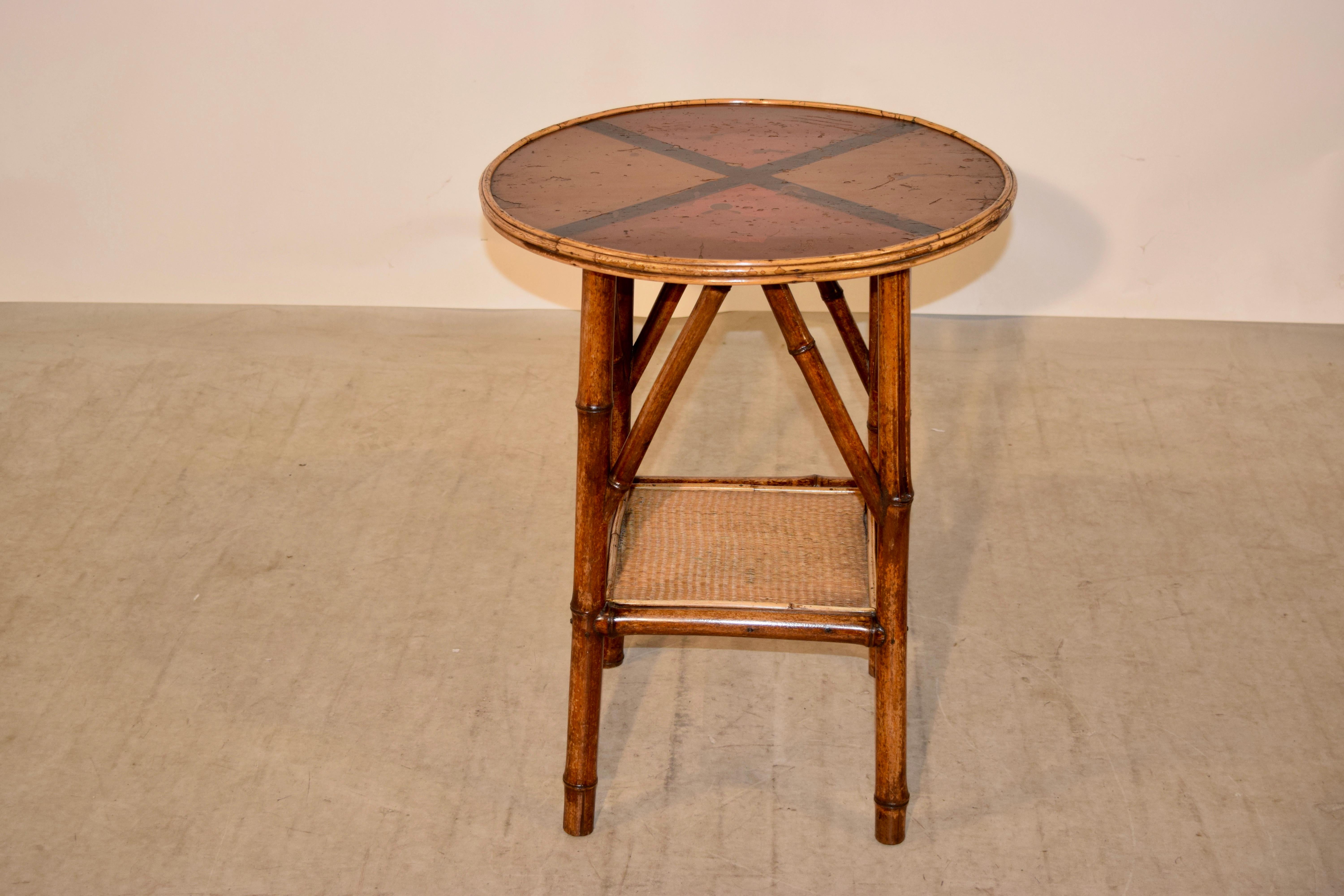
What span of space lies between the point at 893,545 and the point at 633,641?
76cm

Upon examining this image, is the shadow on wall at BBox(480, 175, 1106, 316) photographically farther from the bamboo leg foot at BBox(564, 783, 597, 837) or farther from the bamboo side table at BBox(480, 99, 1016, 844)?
the bamboo leg foot at BBox(564, 783, 597, 837)

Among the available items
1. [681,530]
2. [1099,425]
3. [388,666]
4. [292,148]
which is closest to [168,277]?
[292,148]

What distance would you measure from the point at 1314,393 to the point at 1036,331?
753mm

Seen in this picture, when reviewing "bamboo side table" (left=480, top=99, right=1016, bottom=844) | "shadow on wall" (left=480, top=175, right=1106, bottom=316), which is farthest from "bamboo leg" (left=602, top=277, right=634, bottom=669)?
"shadow on wall" (left=480, top=175, right=1106, bottom=316)

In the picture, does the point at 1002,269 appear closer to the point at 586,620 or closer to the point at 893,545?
the point at 893,545

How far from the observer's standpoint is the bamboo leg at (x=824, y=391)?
6.37ft

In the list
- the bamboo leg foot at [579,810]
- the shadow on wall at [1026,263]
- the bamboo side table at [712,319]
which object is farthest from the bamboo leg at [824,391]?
the shadow on wall at [1026,263]

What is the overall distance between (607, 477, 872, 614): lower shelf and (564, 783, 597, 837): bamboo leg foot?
0.32 metres

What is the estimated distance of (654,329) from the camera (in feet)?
7.18

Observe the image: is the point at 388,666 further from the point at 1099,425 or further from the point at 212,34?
the point at 212,34

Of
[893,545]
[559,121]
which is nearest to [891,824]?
[893,545]

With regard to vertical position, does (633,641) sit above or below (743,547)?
below

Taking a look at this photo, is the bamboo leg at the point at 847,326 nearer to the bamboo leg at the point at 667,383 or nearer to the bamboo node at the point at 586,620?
the bamboo leg at the point at 667,383

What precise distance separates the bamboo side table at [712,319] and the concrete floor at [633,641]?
0.56 feet
